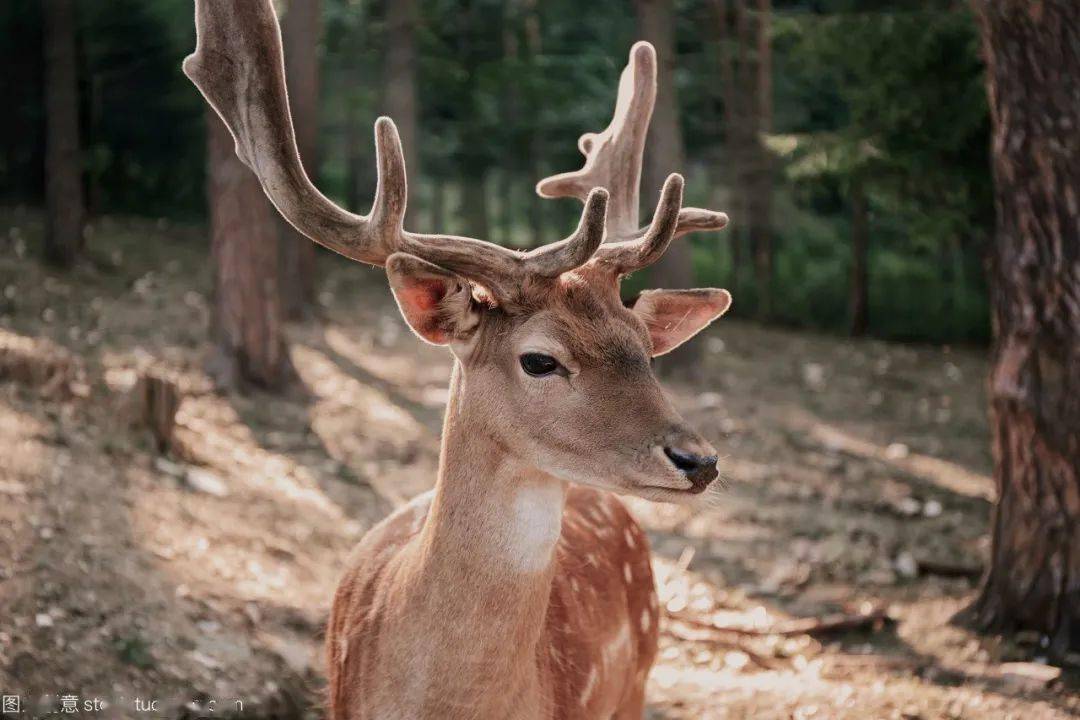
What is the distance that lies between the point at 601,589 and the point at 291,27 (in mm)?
9329

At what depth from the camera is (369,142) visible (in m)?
21.1

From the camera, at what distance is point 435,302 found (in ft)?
10.5

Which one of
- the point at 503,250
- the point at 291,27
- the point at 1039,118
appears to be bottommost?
the point at 503,250

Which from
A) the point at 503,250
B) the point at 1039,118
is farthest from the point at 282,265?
the point at 503,250

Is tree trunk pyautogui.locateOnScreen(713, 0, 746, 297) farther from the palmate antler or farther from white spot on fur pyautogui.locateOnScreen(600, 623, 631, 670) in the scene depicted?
the palmate antler

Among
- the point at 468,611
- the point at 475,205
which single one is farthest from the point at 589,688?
the point at 475,205

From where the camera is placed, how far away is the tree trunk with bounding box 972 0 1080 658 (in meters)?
5.13

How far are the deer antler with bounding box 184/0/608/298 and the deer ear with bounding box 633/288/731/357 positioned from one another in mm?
490

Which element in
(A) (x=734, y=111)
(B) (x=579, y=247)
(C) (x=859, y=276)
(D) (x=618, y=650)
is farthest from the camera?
(A) (x=734, y=111)

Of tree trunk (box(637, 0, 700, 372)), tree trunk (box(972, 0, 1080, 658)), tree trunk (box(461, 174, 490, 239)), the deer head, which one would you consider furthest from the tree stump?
tree trunk (box(461, 174, 490, 239))

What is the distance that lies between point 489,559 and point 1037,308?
3179mm

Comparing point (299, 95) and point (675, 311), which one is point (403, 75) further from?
point (675, 311)

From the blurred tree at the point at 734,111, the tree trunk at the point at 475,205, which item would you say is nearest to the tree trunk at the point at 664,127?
the blurred tree at the point at 734,111

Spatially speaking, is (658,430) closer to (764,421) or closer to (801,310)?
(764,421)
